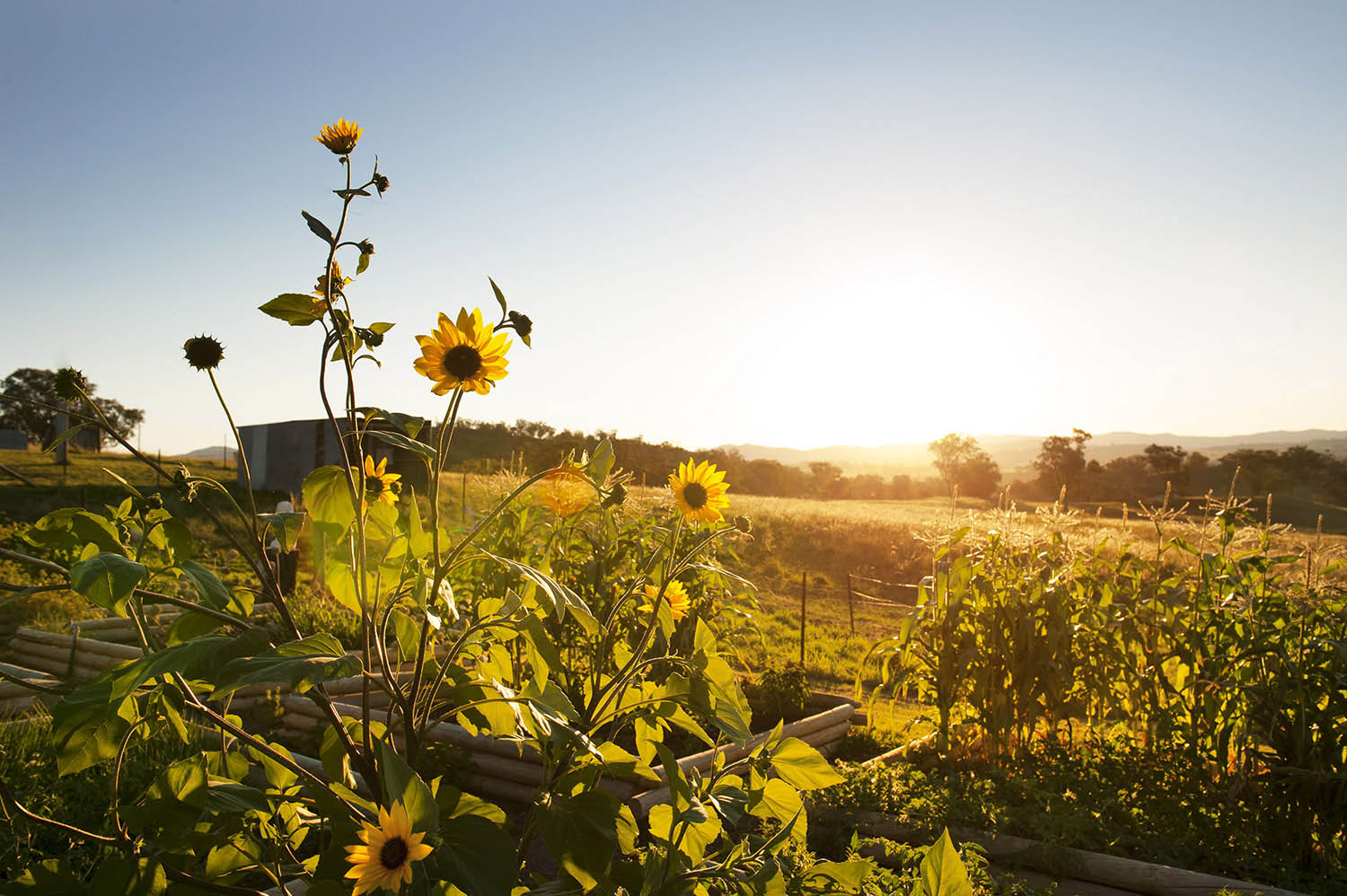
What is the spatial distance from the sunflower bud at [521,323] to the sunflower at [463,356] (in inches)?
3.3

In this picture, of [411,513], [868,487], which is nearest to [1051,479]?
[868,487]

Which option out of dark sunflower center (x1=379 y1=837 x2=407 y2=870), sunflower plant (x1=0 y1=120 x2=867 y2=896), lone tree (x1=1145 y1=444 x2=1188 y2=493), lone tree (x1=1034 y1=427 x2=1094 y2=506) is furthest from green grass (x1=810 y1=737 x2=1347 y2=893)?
lone tree (x1=1034 y1=427 x2=1094 y2=506)

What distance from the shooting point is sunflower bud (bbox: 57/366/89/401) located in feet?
4.30

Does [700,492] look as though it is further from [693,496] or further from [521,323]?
[521,323]

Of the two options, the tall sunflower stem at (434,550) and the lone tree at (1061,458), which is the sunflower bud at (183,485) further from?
the lone tree at (1061,458)

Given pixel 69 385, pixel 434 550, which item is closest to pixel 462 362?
pixel 434 550

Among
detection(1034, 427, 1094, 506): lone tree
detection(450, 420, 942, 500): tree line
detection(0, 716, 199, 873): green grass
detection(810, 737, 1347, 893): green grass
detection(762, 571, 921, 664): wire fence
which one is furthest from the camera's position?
detection(1034, 427, 1094, 506): lone tree

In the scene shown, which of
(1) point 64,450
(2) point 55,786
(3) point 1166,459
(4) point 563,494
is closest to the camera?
(4) point 563,494

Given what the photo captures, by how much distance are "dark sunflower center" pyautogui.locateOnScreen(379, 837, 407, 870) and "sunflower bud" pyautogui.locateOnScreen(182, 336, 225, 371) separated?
73 cm

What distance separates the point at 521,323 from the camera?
3.87 feet

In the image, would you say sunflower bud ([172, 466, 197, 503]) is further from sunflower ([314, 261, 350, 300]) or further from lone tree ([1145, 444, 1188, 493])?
lone tree ([1145, 444, 1188, 493])

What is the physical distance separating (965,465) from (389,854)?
191ft

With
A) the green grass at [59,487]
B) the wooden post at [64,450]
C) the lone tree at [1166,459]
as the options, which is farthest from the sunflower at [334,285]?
the lone tree at [1166,459]

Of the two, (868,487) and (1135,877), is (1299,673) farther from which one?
(868,487)
